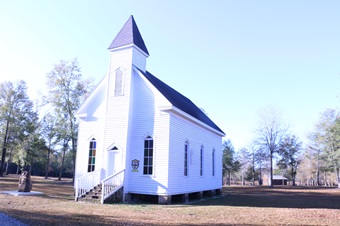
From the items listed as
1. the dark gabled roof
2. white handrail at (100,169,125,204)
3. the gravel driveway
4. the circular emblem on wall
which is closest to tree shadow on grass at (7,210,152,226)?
the gravel driveway

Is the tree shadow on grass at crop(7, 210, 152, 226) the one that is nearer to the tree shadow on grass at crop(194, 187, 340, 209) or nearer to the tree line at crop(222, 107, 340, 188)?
the tree shadow on grass at crop(194, 187, 340, 209)

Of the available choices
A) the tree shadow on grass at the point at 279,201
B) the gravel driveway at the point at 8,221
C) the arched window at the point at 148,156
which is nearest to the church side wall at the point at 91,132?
the arched window at the point at 148,156

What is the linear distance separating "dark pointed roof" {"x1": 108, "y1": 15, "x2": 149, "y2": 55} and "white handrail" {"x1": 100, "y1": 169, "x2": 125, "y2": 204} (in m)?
8.67

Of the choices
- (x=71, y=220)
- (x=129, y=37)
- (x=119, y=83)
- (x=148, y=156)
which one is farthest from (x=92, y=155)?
(x=71, y=220)

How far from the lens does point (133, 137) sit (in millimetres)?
17844

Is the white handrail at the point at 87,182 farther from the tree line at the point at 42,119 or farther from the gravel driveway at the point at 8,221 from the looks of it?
the tree line at the point at 42,119

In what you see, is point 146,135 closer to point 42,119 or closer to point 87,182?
point 87,182

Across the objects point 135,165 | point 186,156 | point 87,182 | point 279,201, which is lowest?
point 279,201

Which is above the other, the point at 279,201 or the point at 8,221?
the point at 8,221

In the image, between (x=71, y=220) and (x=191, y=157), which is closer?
(x=71, y=220)

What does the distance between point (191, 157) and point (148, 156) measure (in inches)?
167

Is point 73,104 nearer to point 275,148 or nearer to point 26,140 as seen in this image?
point 26,140

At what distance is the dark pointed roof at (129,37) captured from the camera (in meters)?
19.2

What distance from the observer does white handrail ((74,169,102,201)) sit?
16909 millimetres
